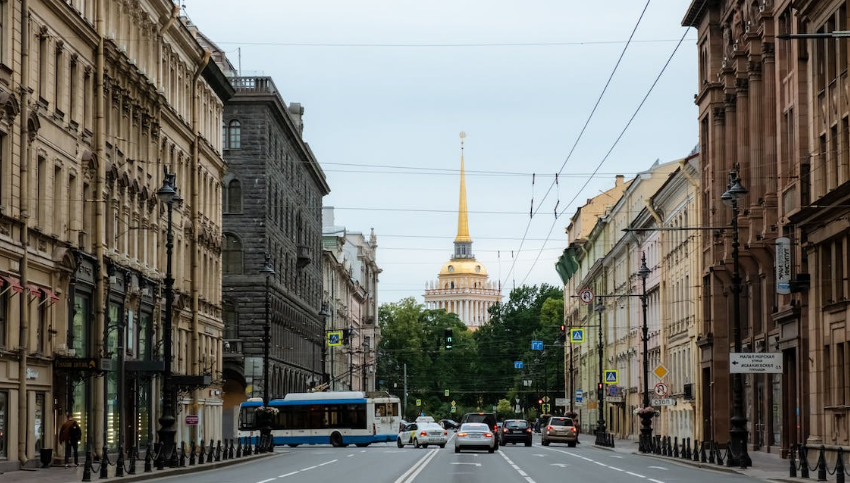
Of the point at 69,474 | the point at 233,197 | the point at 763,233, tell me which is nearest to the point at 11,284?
the point at 69,474

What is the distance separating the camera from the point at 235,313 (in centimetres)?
8294

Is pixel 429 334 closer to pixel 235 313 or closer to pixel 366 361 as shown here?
pixel 366 361

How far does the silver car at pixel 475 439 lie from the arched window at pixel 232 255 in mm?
27297

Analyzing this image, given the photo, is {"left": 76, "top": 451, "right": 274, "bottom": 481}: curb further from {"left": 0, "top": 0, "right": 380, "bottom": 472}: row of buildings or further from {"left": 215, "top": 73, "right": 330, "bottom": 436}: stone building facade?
{"left": 215, "top": 73, "right": 330, "bottom": 436}: stone building facade

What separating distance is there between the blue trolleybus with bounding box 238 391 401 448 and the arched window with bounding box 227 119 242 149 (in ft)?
49.5

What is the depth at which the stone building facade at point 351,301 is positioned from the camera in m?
126

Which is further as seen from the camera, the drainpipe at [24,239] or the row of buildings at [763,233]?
the row of buildings at [763,233]

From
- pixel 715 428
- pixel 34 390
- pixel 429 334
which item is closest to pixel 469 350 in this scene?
pixel 429 334

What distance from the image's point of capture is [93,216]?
1802 inches

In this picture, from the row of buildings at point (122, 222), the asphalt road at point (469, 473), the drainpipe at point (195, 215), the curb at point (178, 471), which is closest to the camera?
the asphalt road at point (469, 473)

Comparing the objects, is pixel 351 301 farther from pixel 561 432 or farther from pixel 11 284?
pixel 11 284

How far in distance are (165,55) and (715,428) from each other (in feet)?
90.4

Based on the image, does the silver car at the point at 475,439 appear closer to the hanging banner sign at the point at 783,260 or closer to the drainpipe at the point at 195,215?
the drainpipe at the point at 195,215

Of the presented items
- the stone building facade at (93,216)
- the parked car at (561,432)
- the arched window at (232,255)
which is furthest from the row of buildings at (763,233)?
the arched window at (232,255)
